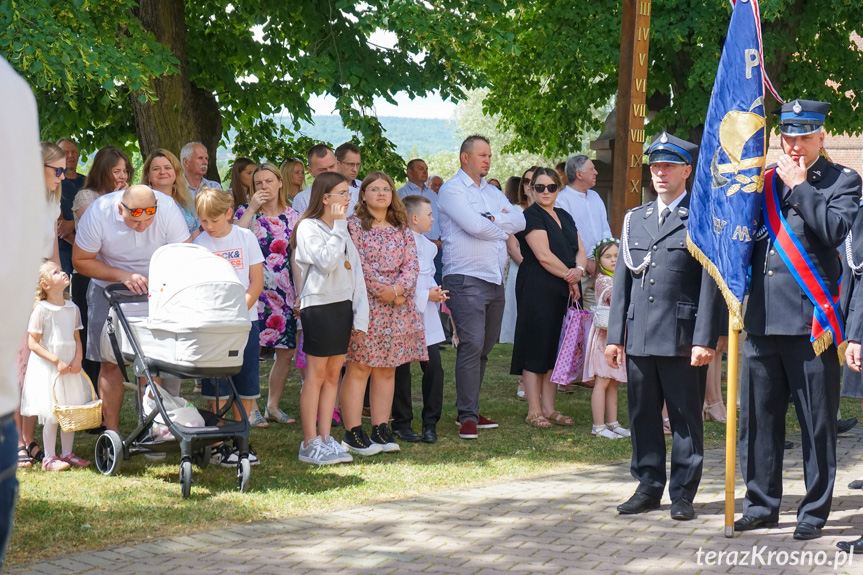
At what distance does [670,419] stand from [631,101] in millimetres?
4412

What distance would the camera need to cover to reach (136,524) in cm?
560

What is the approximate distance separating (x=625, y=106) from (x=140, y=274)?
4.94m

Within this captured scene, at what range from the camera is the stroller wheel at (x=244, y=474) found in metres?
6.31

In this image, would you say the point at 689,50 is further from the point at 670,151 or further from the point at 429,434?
the point at 670,151

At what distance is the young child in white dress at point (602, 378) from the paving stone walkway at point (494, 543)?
202cm

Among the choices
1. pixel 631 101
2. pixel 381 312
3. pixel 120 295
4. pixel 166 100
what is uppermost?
pixel 166 100

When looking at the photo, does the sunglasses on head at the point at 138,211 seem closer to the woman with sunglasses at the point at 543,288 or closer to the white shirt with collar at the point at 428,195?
the woman with sunglasses at the point at 543,288

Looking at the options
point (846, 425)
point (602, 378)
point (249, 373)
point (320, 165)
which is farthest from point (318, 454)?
point (846, 425)

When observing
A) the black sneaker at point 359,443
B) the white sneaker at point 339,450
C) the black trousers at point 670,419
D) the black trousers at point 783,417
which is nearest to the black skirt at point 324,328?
the white sneaker at point 339,450

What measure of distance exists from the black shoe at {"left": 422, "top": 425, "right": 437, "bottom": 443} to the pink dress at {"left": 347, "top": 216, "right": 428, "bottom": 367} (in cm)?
67

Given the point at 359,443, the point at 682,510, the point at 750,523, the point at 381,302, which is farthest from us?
the point at 381,302

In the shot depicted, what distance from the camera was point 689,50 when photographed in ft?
51.0

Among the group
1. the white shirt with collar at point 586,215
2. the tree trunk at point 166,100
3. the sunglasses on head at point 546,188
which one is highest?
the tree trunk at point 166,100

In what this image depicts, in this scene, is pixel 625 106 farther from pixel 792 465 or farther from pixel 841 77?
pixel 841 77
